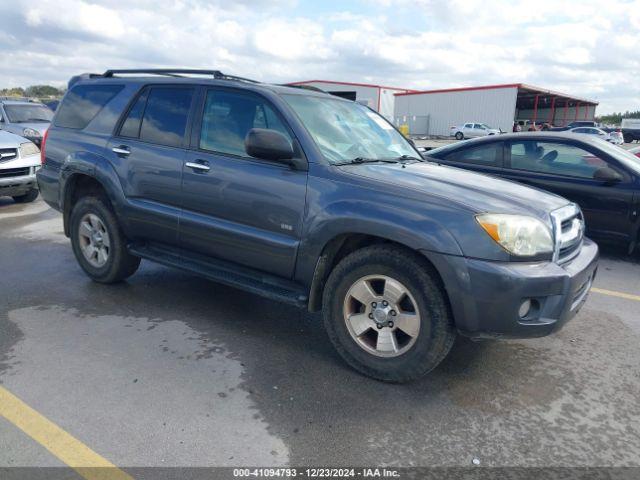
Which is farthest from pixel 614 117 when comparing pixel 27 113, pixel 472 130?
pixel 27 113

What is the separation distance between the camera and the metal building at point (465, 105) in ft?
146

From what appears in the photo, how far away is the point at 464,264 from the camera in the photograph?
2.88 metres

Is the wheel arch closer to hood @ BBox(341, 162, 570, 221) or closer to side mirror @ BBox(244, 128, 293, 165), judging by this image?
hood @ BBox(341, 162, 570, 221)

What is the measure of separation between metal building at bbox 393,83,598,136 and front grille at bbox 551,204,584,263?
140 feet

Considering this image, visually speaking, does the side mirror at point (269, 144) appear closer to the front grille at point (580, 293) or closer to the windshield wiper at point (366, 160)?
the windshield wiper at point (366, 160)

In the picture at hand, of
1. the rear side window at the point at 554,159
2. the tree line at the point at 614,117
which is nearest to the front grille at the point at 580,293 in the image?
the rear side window at the point at 554,159

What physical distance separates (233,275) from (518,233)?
2.01m

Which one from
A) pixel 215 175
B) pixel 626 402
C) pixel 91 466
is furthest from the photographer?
pixel 215 175

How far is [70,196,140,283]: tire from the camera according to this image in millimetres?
4652

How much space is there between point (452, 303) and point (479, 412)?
0.65 metres

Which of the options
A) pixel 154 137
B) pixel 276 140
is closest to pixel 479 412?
pixel 276 140

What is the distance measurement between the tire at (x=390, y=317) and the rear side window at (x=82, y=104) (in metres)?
2.91

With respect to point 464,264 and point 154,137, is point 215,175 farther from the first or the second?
point 464,264

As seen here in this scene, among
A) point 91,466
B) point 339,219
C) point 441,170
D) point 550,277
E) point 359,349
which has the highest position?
point 441,170
